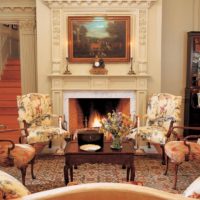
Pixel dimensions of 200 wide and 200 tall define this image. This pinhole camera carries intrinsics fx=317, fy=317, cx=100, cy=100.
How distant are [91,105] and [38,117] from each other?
47.6 inches

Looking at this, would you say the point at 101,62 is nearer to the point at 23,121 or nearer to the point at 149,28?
the point at 149,28

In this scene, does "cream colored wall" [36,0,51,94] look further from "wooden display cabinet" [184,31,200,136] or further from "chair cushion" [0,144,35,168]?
"wooden display cabinet" [184,31,200,136]

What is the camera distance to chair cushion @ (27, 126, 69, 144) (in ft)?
15.8

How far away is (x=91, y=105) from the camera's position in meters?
6.07

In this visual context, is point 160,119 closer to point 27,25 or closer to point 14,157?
point 14,157

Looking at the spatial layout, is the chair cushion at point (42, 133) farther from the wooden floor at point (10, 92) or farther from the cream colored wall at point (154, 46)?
the wooden floor at point (10, 92)

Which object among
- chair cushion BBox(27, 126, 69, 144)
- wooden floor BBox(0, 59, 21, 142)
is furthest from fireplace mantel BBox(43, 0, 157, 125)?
wooden floor BBox(0, 59, 21, 142)

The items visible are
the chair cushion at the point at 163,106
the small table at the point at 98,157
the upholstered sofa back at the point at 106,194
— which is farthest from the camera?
the chair cushion at the point at 163,106

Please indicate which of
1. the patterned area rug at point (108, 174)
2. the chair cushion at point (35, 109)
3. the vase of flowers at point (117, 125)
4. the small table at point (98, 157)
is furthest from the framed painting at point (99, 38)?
the small table at point (98, 157)

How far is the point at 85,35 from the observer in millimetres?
5656

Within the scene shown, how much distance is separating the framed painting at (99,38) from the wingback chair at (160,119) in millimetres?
988

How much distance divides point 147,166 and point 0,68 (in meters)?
6.59

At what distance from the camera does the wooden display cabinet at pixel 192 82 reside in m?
5.96

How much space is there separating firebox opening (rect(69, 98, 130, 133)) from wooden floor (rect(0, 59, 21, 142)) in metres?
2.06
